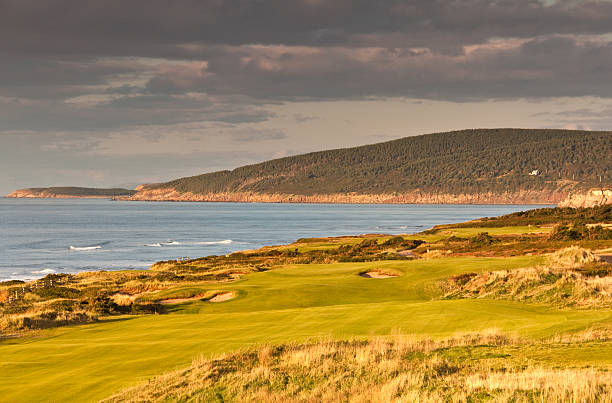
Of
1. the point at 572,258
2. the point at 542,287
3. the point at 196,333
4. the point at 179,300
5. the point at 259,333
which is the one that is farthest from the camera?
the point at 572,258

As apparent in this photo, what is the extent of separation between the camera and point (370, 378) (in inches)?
440

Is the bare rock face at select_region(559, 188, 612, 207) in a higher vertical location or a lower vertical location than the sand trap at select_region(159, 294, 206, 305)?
lower

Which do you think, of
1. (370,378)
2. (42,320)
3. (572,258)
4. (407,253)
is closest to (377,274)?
(572,258)

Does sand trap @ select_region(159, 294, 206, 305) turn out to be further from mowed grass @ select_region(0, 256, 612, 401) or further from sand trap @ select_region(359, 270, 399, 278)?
sand trap @ select_region(359, 270, 399, 278)

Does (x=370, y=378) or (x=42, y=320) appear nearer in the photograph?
(x=370, y=378)

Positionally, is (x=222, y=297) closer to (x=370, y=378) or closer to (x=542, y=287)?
(x=542, y=287)

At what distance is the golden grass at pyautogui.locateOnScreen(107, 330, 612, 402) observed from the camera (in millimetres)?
9422

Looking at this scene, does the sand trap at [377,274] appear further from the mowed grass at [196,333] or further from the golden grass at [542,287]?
the mowed grass at [196,333]

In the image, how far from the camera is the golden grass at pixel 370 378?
942 centimetres

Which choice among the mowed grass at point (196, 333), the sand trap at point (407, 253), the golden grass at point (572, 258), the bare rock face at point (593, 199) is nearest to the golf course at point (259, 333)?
the mowed grass at point (196, 333)

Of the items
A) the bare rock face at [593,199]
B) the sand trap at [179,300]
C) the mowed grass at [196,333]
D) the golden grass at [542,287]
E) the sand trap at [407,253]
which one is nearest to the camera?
the mowed grass at [196,333]

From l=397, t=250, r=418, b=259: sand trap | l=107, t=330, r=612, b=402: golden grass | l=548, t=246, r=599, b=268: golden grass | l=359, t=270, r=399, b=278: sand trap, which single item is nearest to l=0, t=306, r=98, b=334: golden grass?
l=107, t=330, r=612, b=402: golden grass

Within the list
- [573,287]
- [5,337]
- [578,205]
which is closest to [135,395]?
[5,337]

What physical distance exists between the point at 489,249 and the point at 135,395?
152ft
